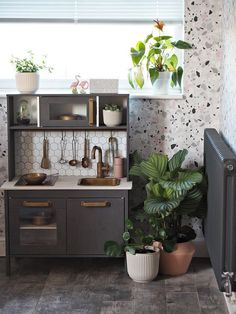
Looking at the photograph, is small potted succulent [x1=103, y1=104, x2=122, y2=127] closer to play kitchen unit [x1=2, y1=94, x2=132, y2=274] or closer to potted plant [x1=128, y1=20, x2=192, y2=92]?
play kitchen unit [x1=2, y1=94, x2=132, y2=274]

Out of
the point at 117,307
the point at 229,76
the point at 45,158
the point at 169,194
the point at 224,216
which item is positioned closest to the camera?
the point at 224,216

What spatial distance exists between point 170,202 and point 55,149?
1026 millimetres

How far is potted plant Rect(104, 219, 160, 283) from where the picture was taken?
3.99 m

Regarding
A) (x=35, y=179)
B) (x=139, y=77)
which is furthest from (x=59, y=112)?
(x=139, y=77)

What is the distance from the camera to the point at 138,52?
4.44 meters

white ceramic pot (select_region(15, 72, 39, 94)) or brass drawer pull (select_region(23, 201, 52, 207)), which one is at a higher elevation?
white ceramic pot (select_region(15, 72, 39, 94))

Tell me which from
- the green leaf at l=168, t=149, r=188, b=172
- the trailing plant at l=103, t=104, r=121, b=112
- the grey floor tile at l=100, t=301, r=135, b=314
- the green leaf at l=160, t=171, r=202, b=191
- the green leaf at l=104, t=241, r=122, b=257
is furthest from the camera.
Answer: the trailing plant at l=103, t=104, r=121, b=112

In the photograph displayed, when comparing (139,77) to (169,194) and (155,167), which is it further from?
(169,194)

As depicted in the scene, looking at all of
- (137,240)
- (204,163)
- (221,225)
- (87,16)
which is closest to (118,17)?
(87,16)

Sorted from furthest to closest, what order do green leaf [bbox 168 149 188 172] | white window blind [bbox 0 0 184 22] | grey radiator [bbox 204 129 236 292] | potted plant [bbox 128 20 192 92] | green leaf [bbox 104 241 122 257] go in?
white window blind [bbox 0 0 184 22] → potted plant [bbox 128 20 192 92] → green leaf [bbox 168 149 188 172] → green leaf [bbox 104 241 122 257] → grey radiator [bbox 204 129 236 292]

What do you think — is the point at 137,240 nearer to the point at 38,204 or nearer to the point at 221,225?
the point at 38,204

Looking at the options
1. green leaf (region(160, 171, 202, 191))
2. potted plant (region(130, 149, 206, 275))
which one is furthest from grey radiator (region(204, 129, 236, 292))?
potted plant (region(130, 149, 206, 275))

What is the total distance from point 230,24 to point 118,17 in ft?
3.13

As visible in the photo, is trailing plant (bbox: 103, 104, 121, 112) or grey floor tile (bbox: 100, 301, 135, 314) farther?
trailing plant (bbox: 103, 104, 121, 112)
